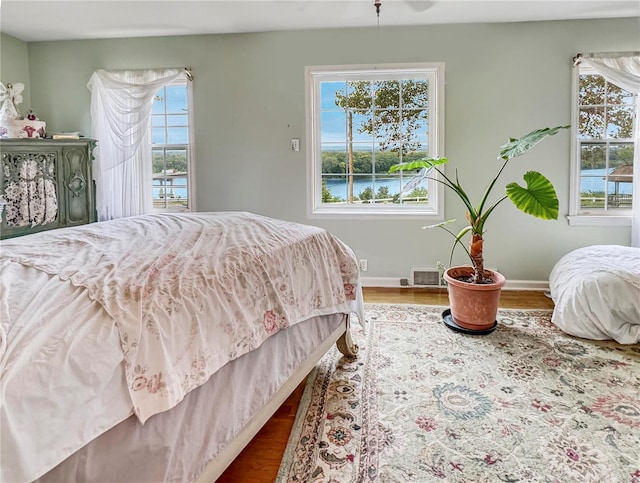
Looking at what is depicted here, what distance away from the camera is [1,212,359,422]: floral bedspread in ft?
3.22

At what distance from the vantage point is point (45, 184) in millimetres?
3369

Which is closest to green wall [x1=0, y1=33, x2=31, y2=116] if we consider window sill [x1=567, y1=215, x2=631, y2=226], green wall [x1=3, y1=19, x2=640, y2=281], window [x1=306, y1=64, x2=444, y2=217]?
green wall [x1=3, y1=19, x2=640, y2=281]

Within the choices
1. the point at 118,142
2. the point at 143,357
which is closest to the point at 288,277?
the point at 143,357

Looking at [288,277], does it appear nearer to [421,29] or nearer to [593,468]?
[593,468]

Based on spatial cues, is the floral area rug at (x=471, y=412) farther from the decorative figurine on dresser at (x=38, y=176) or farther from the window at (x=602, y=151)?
the decorative figurine on dresser at (x=38, y=176)

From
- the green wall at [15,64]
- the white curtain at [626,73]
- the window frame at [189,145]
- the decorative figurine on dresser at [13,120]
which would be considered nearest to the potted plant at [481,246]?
the white curtain at [626,73]

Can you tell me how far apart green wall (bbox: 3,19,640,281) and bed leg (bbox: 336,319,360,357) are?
5.23 feet

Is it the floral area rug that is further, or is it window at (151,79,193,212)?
window at (151,79,193,212)

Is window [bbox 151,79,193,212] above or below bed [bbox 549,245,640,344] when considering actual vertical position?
above

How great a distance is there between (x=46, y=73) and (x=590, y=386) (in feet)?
16.7

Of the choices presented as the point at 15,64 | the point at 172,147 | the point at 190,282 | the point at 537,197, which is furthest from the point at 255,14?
the point at 190,282

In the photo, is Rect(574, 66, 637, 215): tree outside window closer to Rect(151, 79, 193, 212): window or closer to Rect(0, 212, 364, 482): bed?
Rect(0, 212, 364, 482): bed

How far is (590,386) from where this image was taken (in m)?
1.99

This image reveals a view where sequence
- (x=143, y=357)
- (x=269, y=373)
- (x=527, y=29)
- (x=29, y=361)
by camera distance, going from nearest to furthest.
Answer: (x=29, y=361) < (x=143, y=357) < (x=269, y=373) < (x=527, y=29)
